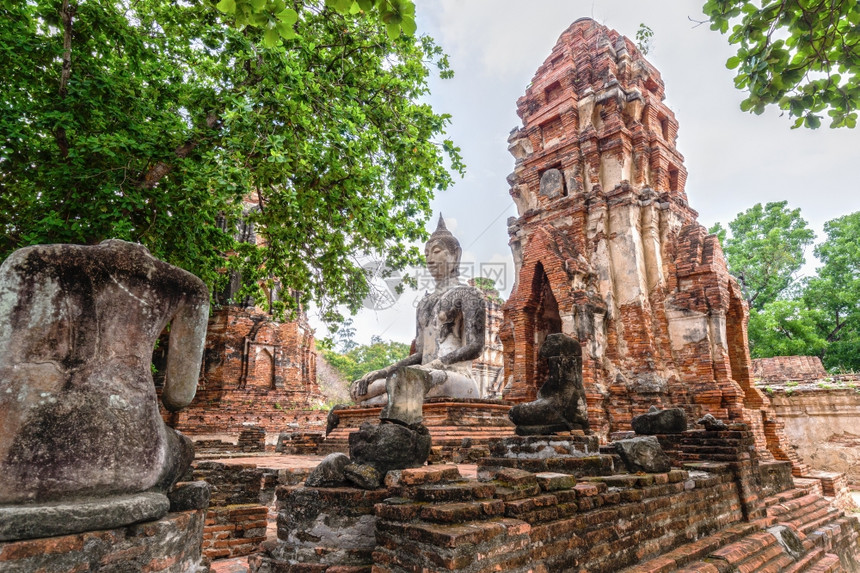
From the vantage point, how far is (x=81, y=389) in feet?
6.81

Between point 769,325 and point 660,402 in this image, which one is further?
point 769,325

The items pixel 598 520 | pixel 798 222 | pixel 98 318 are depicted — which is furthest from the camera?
pixel 798 222

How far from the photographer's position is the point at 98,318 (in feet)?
7.16

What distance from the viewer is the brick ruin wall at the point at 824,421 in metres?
12.1

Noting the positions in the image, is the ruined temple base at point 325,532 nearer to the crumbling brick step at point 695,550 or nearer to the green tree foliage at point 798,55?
the crumbling brick step at point 695,550

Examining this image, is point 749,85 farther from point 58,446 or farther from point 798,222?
point 798,222

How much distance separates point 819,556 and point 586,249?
6.12 meters

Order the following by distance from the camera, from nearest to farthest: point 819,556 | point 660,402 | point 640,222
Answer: point 819,556 < point 660,402 < point 640,222

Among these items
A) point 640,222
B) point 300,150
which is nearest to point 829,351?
point 640,222

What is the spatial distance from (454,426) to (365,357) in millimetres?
36013

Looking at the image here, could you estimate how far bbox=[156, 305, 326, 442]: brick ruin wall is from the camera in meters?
14.5

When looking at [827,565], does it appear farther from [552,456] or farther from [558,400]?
[552,456]

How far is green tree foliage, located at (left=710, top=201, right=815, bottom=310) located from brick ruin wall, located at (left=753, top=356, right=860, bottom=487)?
966 cm

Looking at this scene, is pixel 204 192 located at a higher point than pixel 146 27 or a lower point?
lower
